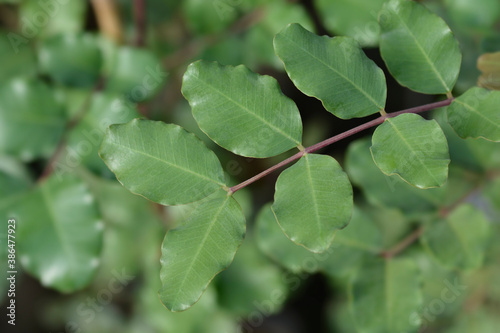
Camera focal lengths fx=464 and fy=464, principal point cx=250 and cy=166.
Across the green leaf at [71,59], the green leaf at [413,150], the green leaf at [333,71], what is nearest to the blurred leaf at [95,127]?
the green leaf at [71,59]

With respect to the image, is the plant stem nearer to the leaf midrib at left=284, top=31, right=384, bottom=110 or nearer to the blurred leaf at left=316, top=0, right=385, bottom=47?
the leaf midrib at left=284, top=31, right=384, bottom=110

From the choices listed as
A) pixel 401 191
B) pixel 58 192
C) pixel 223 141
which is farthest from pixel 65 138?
pixel 401 191

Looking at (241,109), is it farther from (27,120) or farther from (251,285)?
(251,285)

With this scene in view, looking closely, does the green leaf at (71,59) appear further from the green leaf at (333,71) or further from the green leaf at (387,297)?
the green leaf at (387,297)

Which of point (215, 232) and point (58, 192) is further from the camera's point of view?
point (58, 192)

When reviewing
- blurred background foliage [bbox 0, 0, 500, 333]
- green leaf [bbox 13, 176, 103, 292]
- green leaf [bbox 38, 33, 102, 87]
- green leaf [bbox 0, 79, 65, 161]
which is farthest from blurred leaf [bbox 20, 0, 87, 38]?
green leaf [bbox 13, 176, 103, 292]

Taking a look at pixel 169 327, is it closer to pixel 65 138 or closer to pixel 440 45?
pixel 65 138
